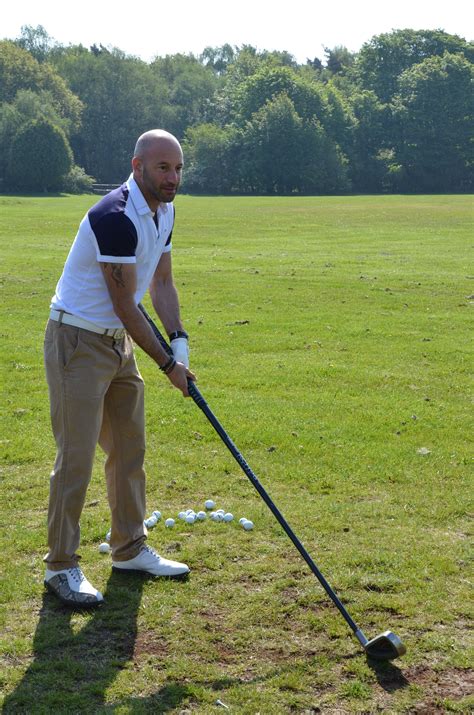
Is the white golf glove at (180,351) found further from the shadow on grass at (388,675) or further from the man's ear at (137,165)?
the shadow on grass at (388,675)

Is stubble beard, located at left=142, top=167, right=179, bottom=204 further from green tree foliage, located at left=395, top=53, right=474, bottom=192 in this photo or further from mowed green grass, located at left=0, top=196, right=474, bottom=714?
green tree foliage, located at left=395, top=53, right=474, bottom=192

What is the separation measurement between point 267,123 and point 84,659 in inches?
3762

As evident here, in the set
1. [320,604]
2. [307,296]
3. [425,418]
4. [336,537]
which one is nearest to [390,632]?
[320,604]

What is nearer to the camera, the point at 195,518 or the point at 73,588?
the point at 73,588

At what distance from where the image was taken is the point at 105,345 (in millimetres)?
5648

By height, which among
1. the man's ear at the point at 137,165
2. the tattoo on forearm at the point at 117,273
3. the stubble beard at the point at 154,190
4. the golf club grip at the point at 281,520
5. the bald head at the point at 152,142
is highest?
the bald head at the point at 152,142

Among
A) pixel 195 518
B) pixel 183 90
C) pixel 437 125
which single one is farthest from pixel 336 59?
pixel 195 518

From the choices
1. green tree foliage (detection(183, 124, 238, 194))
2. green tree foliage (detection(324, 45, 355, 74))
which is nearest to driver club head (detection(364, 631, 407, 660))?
green tree foliage (detection(183, 124, 238, 194))

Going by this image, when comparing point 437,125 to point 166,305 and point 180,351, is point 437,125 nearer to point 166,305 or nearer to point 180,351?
point 166,305

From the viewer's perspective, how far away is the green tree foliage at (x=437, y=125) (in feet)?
316

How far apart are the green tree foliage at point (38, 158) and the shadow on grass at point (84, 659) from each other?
8321cm

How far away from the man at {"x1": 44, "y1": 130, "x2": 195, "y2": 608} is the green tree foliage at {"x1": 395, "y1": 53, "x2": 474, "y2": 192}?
302 feet

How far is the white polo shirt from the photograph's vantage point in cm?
529

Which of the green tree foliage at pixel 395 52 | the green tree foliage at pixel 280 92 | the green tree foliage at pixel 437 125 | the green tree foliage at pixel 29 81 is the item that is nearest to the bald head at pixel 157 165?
the green tree foliage at pixel 437 125
